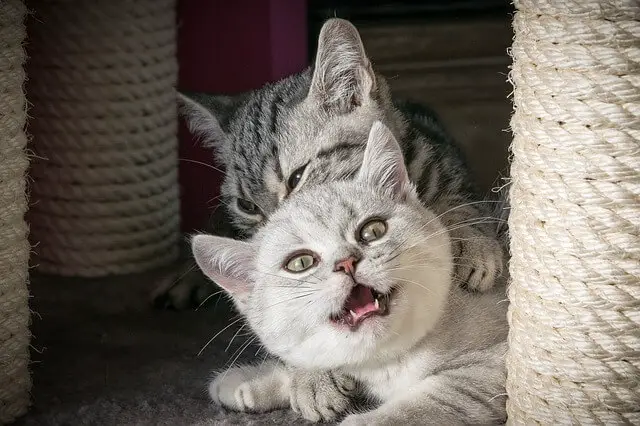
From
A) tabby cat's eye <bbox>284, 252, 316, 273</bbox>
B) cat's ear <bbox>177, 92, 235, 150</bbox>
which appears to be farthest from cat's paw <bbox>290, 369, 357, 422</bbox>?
cat's ear <bbox>177, 92, 235, 150</bbox>

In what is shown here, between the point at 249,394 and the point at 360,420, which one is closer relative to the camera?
the point at 360,420

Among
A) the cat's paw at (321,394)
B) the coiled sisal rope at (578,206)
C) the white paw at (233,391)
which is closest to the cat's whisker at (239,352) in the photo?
the white paw at (233,391)

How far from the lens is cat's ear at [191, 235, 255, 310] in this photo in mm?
1439

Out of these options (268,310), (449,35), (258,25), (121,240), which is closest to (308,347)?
(268,310)

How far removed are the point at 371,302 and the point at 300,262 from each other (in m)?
0.14

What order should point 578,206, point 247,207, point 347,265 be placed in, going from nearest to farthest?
point 578,206, point 347,265, point 247,207

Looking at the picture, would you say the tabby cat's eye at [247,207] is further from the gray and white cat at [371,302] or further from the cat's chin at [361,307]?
the cat's chin at [361,307]

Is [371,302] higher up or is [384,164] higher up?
[384,164]

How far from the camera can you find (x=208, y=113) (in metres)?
1.89

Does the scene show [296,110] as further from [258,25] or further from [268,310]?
[258,25]

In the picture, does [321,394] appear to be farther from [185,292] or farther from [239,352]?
[185,292]

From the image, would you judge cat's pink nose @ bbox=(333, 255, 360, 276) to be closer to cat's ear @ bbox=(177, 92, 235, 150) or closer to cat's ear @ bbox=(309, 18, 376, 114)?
cat's ear @ bbox=(309, 18, 376, 114)

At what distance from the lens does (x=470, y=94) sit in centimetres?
269

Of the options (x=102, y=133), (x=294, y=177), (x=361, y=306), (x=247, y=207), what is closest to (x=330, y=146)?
(x=294, y=177)
